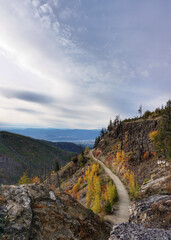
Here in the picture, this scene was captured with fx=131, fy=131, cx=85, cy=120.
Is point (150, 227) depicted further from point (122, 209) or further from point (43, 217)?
point (122, 209)

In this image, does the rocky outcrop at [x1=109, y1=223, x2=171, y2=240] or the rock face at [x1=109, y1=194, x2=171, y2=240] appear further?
the rock face at [x1=109, y1=194, x2=171, y2=240]

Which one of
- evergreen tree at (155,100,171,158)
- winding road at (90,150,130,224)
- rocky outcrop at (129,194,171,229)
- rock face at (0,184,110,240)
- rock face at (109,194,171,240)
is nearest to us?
rock face at (109,194,171,240)

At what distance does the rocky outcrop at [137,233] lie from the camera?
22.0 feet

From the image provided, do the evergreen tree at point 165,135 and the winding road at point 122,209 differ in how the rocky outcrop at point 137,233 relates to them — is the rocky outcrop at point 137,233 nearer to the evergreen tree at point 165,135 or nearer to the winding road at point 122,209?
the winding road at point 122,209

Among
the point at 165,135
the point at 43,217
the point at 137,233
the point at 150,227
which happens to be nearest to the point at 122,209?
the point at 150,227

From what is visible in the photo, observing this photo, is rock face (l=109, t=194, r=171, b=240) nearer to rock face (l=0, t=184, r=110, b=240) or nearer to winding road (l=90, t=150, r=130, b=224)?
rock face (l=0, t=184, r=110, b=240)

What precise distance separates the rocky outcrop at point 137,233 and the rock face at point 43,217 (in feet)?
7.12

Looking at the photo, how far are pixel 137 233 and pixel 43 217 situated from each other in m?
5.61

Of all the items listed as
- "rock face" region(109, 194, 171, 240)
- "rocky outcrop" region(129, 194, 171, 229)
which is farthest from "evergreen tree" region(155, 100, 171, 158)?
"rock face" region(109, 194, 171, 240)

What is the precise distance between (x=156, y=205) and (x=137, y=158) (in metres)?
45.0

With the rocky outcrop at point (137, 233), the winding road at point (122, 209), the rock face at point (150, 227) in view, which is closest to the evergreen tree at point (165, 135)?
the winding road at point (122, 209)

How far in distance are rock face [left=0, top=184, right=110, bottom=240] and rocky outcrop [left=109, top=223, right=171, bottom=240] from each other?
7.12 ft

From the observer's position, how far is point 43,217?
8.22 meters

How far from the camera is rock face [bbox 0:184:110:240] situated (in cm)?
713
